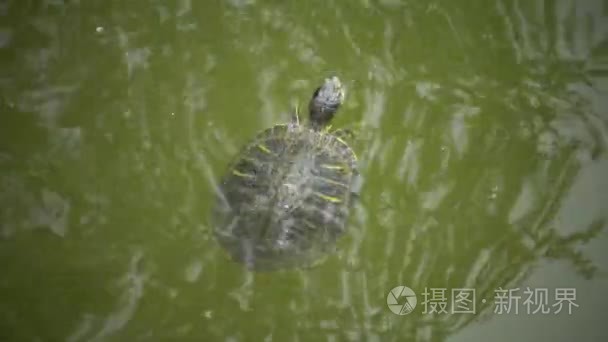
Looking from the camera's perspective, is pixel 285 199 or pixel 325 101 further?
pixel 325 101

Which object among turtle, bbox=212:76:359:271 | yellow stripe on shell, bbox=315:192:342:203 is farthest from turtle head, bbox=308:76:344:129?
yellow stripe on shell, bbox=315:192:342:203

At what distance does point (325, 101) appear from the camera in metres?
2.00

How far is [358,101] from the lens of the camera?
206 centimetres

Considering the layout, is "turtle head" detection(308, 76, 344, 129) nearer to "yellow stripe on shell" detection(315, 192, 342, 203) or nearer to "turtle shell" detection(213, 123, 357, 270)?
"turtle shell" detection(213, 123, 357, 270)

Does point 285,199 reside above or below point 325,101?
below

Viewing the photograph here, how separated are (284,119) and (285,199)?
39 cm

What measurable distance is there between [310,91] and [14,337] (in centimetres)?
137

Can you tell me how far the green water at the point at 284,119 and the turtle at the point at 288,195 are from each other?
59mm

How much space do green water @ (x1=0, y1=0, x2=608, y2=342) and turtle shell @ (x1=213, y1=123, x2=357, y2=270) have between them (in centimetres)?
6

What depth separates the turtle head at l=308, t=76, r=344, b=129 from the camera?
1989mm

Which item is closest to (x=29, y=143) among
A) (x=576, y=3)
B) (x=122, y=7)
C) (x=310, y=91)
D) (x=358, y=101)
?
(x=122, y=7)

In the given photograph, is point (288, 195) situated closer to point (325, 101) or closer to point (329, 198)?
point (329, 198)

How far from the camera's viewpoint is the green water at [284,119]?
1.82 m

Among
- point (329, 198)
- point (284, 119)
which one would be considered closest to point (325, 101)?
point (284, 119)
